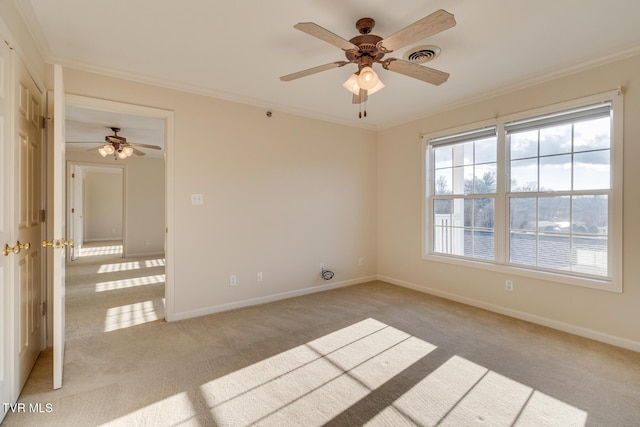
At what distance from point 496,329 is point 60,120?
13.2 ft

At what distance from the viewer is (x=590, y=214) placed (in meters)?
2.82

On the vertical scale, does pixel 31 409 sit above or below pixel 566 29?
below

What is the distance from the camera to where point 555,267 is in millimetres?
3035

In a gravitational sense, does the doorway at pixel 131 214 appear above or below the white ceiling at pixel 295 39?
below

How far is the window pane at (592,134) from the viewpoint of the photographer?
8.96 ft

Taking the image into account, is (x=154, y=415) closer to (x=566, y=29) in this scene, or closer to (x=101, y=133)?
(x=566, y=29)

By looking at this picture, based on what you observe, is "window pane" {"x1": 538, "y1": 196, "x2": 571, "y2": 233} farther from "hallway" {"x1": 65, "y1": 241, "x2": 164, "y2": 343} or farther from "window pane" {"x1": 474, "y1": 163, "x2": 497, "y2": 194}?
"hallway" {"x1": 65, "y1": 241, "x2": 164, "y2": 343}

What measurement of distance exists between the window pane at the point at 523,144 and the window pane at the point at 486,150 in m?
0.17

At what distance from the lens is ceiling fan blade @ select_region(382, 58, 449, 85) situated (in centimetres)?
218

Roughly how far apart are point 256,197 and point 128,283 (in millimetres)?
2695

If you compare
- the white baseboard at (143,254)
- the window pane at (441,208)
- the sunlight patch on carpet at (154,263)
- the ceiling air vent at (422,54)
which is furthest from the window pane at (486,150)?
the white baseboard at (143,254)

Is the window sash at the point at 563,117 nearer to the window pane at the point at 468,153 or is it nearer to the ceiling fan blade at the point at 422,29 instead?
the window pane at the point at 468,153

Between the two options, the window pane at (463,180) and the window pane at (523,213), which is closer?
the window pane at (523,213)

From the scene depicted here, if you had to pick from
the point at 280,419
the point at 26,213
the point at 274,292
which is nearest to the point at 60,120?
the point at 26,213
